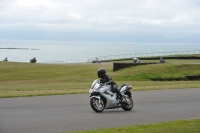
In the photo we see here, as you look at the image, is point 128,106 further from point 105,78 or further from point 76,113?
point 76,113

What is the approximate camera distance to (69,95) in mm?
19875

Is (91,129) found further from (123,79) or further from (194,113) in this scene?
(123,79)

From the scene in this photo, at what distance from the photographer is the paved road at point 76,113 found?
11.5 metres

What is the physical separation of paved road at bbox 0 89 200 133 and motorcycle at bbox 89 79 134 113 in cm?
24

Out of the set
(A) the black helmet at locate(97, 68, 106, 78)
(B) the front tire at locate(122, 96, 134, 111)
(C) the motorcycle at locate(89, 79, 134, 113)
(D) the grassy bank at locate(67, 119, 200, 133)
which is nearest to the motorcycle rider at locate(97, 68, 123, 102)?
(A) the black helmet at locate(97, 68, 106, 78)

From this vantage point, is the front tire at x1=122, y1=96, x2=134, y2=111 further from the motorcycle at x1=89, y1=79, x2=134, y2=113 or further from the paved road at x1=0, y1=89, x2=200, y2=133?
the paved road at x1=0, y1=89, x2=200, y2=133

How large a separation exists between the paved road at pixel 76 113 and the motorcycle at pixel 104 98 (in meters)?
0.24

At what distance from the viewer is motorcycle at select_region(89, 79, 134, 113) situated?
45.9ft

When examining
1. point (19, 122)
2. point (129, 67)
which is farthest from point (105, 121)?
point (129, 67)

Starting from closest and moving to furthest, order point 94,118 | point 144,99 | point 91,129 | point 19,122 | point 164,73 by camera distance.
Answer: point 91,129 < point 19,122 < point 94,118 < point 144,99 < point 164,73

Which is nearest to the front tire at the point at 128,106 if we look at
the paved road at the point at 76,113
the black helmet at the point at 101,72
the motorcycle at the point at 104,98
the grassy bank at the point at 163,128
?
the motorcycle at the point at 104,98

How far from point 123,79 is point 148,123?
72.7 ft

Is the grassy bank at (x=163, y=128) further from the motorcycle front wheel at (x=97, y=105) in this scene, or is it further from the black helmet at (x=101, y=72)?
the black helmet at (x=101, y=72)

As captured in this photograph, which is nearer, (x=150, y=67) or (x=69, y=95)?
(x=69, y=95)
